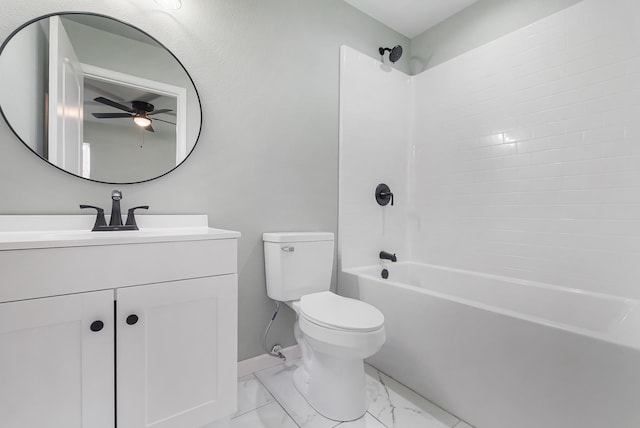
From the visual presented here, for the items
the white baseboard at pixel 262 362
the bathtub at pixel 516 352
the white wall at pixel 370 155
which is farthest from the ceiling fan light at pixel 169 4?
the white baseboard at pixel 262 362

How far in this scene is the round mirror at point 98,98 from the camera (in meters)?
1.15

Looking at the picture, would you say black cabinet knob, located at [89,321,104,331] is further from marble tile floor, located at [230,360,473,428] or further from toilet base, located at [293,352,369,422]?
toilet base, located at [293,352,369,422]

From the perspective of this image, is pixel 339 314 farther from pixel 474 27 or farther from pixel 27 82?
pixel 474 27

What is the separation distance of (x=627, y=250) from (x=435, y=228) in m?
1.07

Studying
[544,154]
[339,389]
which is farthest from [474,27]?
[339,389]

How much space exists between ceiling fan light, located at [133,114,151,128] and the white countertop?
0.45 metres

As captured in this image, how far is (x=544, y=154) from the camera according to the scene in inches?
69.1

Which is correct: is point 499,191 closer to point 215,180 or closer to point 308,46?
point 308,46

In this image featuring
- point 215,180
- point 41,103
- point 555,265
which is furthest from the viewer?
point 555,265

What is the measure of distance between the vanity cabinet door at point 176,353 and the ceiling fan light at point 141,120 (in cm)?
84

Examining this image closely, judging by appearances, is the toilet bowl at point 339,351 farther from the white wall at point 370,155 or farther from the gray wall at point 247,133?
the white wall at point 370,155

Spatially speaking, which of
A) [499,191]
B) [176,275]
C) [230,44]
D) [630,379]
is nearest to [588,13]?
[499,191]

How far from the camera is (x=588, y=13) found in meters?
1.60

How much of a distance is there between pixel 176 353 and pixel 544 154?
2197 millimetres
